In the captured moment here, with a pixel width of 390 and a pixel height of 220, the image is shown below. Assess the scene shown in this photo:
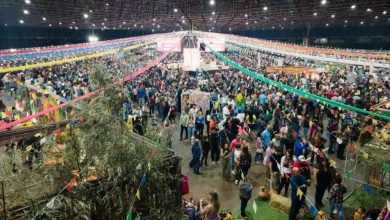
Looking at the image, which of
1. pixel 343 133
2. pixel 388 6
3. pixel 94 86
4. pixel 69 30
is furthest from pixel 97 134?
pixel 69 30

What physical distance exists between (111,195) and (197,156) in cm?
421

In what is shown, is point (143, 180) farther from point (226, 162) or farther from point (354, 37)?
point (354, 37)

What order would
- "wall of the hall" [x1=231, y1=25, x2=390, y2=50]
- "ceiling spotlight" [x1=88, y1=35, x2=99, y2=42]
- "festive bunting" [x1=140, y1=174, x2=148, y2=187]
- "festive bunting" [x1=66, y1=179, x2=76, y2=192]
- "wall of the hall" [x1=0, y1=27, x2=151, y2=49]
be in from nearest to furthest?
"festive bunting" [x1=66, y1=179, x2=76, y2=192]
"festive bunting" [x1=140, y1=174, x2=148, y2=187]
"wall of the hall" [x1=0, y1=27, x2=151, y2=49]
"wall of the hall" [x1=231, y1=25, x2=390, y2=50]
"ceiling spotlight" [x1=88, y1=35, x2=99, y2=42]

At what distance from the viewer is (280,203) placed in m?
7.18

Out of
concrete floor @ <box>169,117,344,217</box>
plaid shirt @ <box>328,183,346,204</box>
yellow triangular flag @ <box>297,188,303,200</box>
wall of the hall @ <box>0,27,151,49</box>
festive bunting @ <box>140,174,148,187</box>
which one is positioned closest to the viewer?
festive bunting @ <box>140,174,148,187</box>

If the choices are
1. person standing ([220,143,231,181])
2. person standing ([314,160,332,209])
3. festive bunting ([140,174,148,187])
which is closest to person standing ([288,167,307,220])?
person standing ([314,160,332,209])

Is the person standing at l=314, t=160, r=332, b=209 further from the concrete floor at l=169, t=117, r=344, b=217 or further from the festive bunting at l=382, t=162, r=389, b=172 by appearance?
the festive bunting at l=382, t=162, r=389, b=172

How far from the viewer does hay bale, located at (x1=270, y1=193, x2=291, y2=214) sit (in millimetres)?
7088

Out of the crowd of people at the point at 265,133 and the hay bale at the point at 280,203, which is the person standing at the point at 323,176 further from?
the hay bale at the point at 280,203

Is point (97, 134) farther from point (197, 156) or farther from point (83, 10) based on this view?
point (83, 10)

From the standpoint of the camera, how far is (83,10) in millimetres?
27328

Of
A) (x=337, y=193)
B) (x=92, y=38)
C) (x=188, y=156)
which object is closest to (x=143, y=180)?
(x=337, y=193)

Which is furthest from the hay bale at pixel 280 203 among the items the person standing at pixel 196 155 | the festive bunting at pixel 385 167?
the person standing at pixel 196 155

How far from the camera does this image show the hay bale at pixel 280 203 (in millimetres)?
7088
